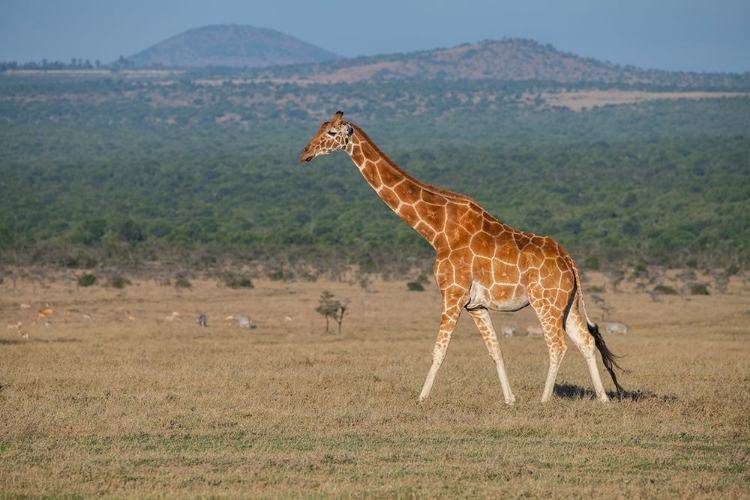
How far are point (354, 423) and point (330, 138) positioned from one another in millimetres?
3252

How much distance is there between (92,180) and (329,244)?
186 feet

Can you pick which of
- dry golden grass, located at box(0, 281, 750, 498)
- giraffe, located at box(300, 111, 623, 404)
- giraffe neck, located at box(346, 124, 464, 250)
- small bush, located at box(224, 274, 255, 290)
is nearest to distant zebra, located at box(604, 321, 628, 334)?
dry golden grass, located at box(0, 281, 750, 498)

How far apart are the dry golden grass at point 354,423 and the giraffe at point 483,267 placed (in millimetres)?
653

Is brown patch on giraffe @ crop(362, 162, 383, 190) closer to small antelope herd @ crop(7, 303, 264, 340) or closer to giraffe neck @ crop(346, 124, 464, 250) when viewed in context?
giraffe neck @ crop(346, 124, 464, 250)

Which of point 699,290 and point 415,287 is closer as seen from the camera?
point 699,290

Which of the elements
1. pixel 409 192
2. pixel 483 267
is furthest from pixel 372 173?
pixel 483 267

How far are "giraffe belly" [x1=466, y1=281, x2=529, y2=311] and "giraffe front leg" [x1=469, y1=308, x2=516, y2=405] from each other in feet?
0.57

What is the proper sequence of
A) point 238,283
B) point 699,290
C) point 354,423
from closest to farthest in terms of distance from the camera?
1. point 354,423
2. point 699,290
3. point 238,283

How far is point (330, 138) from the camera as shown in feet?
42.4

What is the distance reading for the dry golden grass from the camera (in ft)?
29.3

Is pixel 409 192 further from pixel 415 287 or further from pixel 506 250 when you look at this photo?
pixel 415 287

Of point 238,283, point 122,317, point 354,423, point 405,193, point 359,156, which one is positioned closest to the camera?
point 354,423

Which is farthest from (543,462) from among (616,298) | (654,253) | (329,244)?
(329,244)

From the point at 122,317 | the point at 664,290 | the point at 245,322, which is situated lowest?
the point at 664,290
